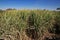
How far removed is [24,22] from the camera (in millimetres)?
4461

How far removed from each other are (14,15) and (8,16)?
0.22 metres

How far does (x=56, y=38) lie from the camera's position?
448 cm

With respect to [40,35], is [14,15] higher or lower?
higher

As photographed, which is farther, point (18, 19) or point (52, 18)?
point (52, 18)

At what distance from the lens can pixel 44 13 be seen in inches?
187

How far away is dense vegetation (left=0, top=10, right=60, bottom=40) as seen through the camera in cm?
414

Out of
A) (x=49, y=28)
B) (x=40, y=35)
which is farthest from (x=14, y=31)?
(x=49, y=28)

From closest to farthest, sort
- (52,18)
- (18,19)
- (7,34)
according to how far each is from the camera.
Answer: (7,34) → (18,19) → (52,18)

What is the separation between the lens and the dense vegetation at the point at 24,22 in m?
4.14

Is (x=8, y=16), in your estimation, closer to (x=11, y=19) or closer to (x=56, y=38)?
(x=11, y=19)

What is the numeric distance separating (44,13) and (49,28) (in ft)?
1.64

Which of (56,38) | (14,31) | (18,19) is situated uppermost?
(18,19)

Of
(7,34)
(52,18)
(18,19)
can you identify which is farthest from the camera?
(52,18)

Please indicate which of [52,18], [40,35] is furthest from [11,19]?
[52,18]
